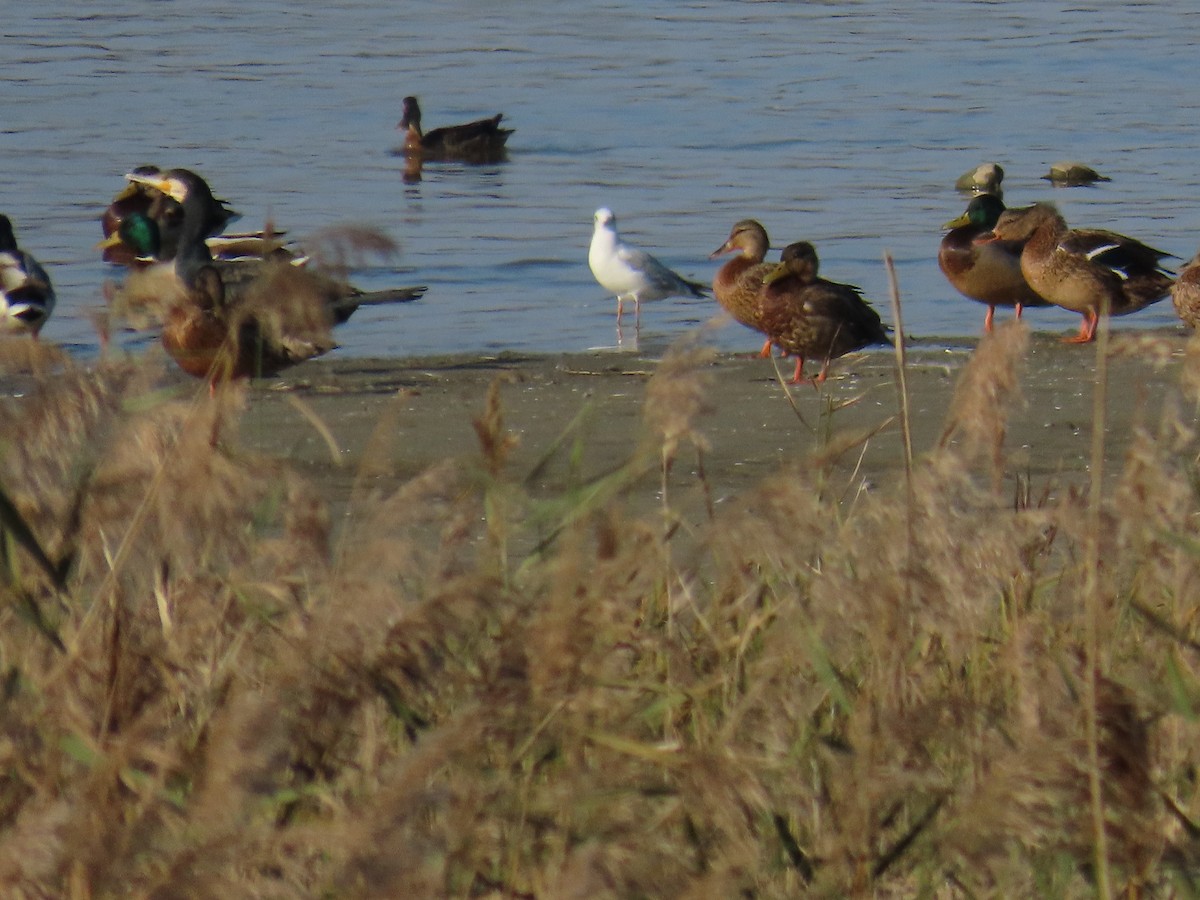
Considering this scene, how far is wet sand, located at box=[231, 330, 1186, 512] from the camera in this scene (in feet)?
20.9

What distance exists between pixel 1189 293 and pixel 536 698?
8220 mm

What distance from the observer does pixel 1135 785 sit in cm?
174

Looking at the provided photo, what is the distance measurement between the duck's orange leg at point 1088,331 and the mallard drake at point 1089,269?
15 mm

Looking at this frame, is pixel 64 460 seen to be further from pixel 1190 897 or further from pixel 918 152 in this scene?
pixel 918 152

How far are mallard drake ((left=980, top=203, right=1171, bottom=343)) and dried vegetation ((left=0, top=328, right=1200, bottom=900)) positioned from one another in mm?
8630

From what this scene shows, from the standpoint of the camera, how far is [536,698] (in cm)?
196

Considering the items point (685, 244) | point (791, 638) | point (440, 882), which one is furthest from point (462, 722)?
point (685, 244)

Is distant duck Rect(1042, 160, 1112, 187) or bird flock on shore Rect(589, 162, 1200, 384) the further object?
distant duck Rect(1042, 160, 1112, 187)

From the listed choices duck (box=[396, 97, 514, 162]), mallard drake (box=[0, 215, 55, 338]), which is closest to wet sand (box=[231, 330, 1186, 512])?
mallard drake (box=[0, 215, 55, 338])

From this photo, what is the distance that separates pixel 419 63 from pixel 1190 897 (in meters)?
26.8

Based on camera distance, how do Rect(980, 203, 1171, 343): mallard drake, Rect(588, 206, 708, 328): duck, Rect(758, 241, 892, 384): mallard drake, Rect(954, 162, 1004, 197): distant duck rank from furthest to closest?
Rect(954, 162, 1004, 197): distant duck → Rect(588, 206, 708, 328): duck → Rect(980, 203, 1171, 343): mallard drake → Rect(758, 241, 892, 384): mallard drake

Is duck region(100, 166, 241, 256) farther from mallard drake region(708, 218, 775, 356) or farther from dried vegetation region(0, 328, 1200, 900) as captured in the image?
dried vegetation region(0, 328, 1200, 900)

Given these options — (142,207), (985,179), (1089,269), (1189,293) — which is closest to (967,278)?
(1089,269)

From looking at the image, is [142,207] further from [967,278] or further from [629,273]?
[967,278]
